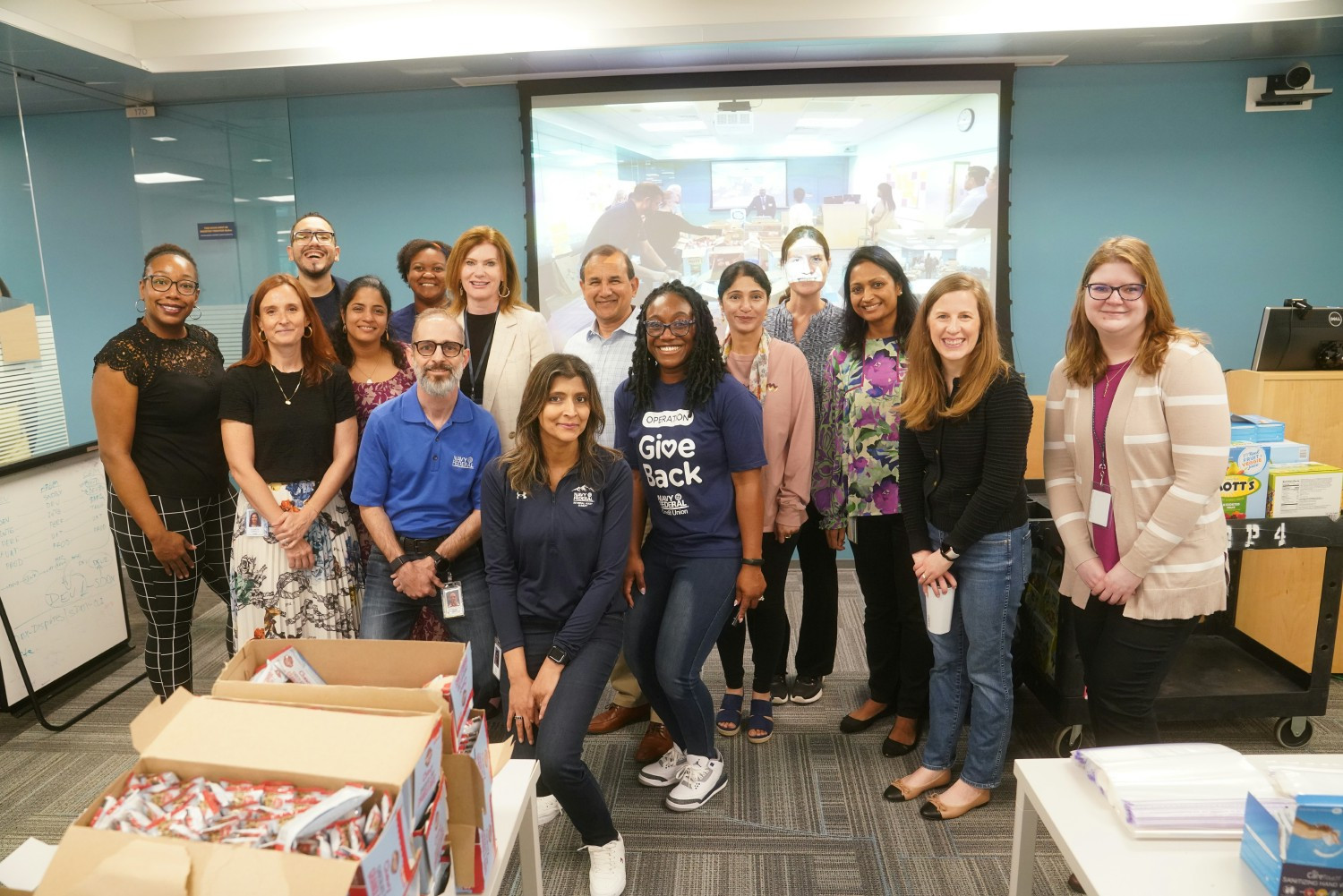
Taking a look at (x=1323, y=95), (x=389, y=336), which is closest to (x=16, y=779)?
(x=389, y=336)

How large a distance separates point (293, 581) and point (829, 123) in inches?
137

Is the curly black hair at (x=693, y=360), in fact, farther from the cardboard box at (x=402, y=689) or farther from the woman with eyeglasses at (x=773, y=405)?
the cardboard box at (x=402, y=689)

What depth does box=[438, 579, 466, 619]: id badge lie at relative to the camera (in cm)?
234

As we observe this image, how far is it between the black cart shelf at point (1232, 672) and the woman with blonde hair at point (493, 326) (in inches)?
69.4

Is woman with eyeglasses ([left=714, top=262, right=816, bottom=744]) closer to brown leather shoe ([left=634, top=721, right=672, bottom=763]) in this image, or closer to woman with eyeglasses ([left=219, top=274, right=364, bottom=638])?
brown leather shoe ([left=634, top=721, right=672, bottom=763])

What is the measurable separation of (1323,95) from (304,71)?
5.10 metres

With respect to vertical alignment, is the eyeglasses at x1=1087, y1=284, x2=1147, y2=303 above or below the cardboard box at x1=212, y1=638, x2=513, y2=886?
above

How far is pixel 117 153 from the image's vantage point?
4801mm

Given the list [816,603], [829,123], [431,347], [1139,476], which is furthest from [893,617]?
[829,123]

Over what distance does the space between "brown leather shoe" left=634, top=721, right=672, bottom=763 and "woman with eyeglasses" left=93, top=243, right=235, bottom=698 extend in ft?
4.53

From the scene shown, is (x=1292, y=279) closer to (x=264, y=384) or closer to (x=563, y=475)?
(x=563, y=475)

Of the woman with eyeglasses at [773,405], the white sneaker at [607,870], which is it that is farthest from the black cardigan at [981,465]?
the white sneaker at [607,870]

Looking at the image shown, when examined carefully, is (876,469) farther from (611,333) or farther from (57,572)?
(57,572)

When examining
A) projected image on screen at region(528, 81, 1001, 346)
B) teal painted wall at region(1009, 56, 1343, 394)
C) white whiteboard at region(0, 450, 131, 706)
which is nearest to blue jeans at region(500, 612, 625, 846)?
white whiteboard at region(0, 450, 131, 706)
